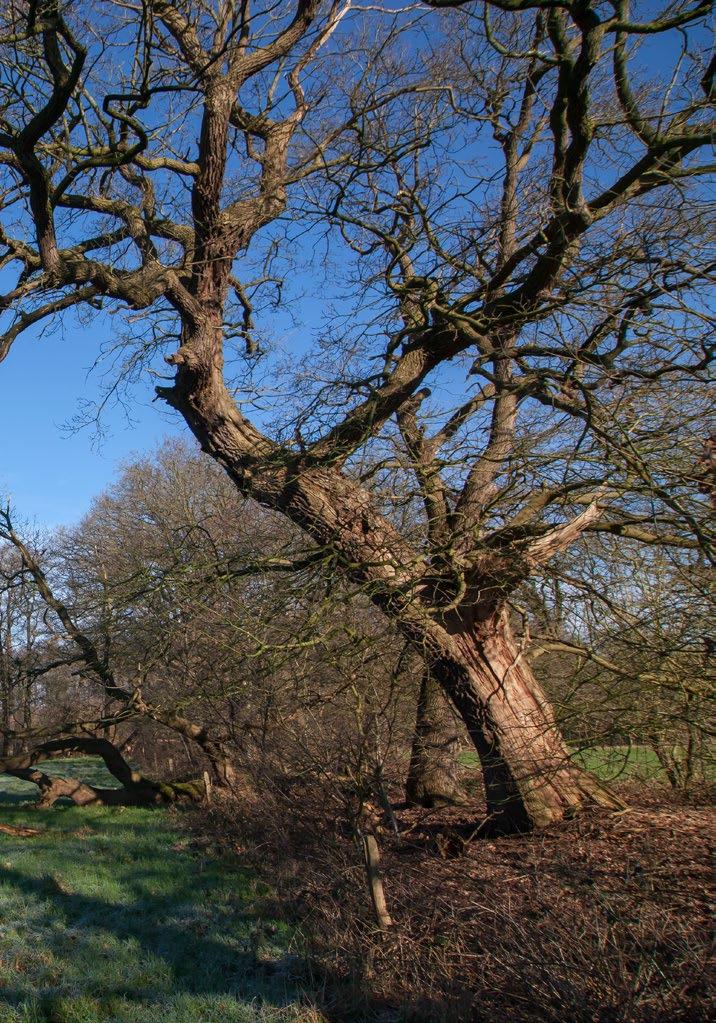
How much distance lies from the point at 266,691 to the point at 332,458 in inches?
84.2

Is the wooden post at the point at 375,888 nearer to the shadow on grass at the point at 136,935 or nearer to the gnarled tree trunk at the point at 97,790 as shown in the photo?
the shadow on grass at the point at 136,935

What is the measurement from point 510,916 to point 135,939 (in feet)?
10.4

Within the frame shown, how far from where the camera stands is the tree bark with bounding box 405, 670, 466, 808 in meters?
7.48

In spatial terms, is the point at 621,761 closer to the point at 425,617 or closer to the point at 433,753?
the point at 433,753

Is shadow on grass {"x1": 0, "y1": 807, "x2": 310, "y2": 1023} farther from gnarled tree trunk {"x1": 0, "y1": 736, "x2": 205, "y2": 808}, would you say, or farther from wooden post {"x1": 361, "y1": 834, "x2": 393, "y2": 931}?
gnarled tree trunk {"x1": 0, "y1": 736, "x2": 205, "y2": 808}

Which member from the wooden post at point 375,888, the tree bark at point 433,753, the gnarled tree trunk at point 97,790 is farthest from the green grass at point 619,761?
the gnarled tree trunk at point 97,790

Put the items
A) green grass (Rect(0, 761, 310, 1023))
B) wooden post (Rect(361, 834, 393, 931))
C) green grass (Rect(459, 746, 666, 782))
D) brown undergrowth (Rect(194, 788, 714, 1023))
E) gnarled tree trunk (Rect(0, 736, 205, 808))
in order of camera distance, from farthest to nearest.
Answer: gnarled tree trunk (Rect(0, 736, 205, 808)) < green grass (Rect(459, 746, 666, 782)) < wooden post (Rect(361, 834, 393, 931)) < green grass (Rect(0, 761, 310, 1023)) < brown undergrowth (Rect(194, 788, 714, 1023))

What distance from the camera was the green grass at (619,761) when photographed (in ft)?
21.4

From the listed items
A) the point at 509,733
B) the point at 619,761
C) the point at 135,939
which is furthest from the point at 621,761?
the point at 135,939

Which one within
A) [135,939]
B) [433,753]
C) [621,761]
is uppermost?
[433,753]

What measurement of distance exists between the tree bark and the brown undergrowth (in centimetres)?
71

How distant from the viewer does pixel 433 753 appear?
759 cm

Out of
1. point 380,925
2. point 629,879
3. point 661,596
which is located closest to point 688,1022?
point 629,879

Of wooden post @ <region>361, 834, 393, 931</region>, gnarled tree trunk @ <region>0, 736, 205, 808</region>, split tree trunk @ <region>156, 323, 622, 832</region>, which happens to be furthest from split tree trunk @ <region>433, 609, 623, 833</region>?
gnarled tree trunk @ <region>0, 736, 205, 808</region>
